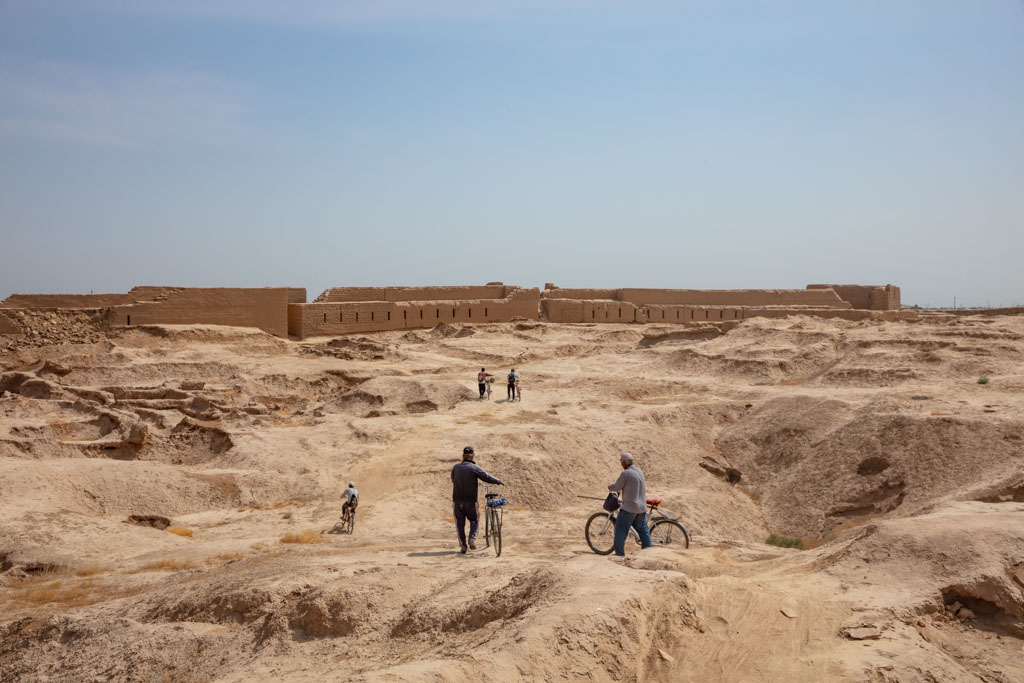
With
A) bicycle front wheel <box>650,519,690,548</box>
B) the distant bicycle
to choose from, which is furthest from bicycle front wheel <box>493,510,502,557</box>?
the distant bicycle

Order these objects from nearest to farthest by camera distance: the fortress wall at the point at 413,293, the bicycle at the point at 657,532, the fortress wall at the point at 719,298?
the bicycle at the point at 657,532, the fortress wall at the point at 413,293, the fortress wall at the point at 719,298

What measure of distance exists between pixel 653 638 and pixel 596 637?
1.48 ft

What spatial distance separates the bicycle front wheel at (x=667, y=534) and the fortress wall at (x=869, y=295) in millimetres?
27540

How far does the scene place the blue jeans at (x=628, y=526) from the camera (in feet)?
26.6

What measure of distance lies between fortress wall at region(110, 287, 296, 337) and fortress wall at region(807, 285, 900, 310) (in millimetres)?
21195

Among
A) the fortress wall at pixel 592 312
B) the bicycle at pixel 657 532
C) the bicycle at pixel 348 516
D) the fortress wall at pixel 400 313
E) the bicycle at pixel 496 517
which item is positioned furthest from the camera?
the fortress wall at pixel 592 312

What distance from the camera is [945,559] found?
22.0 ft

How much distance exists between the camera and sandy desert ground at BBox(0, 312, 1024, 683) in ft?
18.7

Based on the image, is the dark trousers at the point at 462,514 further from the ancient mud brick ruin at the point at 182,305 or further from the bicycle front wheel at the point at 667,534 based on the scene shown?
the ancient mud brick ruin at the point at 182,305

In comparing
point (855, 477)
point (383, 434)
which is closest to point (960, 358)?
point (855, 477)

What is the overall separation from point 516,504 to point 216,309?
50.3 feet

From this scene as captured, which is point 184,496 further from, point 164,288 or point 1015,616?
point 164,288

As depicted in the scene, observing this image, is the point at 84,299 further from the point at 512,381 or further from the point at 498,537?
the point at 498,537

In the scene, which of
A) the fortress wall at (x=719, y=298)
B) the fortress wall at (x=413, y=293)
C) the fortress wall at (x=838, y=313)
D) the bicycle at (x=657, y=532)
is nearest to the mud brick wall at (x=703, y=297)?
the fortress wall at (x=719, y=298)
